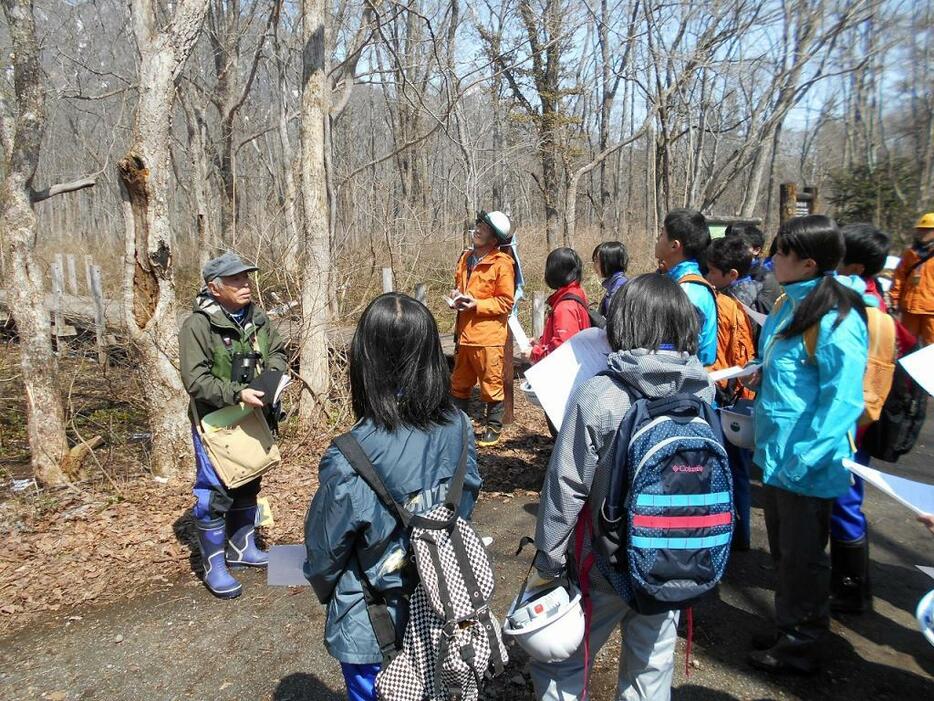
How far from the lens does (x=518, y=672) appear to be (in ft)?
9.73

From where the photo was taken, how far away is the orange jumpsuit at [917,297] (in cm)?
514

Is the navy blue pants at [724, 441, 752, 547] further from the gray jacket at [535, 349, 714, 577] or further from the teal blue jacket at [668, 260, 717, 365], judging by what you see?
the gray jacket at [535, 349, 714, 577]

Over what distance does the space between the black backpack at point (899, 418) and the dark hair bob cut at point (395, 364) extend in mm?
2425

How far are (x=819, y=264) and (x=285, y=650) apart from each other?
9.99 feet

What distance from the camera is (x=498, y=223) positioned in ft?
17.7

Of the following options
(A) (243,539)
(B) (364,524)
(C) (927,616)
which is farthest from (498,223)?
(C) (927,616)

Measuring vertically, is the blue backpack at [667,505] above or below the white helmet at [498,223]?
below

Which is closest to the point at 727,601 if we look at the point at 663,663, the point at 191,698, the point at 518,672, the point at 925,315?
the point at 518,672

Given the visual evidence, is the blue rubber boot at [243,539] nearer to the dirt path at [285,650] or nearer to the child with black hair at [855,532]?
the dirt path at [285,650]

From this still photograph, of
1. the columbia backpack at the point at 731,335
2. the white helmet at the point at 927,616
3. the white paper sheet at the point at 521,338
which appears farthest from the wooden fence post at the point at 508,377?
the white helmet at the point at 927,616

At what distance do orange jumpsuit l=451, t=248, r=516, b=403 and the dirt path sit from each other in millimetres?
Answer: 2186

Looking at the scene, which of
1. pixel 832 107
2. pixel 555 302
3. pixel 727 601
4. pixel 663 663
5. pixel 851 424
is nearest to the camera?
pixel 663 663

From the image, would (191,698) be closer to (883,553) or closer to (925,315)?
(883,553)

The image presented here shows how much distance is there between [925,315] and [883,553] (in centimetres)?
223
